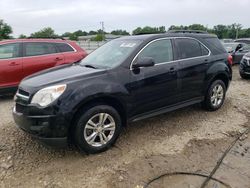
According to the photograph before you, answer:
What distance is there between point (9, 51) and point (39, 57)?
0.76 m

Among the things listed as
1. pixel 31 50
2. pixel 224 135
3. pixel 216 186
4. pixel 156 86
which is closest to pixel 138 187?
pixel 216 186

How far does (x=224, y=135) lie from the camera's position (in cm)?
459

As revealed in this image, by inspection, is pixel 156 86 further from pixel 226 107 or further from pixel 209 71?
pixel 226 107

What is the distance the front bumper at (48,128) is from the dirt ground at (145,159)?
37cm

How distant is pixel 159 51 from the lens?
4676mm

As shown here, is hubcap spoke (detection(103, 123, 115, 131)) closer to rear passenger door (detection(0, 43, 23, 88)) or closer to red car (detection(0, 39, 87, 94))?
red car (detection(0, 39, 87, 94))

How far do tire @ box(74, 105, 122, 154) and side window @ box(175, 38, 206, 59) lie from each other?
6.25ft

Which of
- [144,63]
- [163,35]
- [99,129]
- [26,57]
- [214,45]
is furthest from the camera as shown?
[26,57]

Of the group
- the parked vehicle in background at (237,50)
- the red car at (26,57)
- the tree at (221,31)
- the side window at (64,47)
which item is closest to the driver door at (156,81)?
the red car at (26,57)

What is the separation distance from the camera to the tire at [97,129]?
11.9ft

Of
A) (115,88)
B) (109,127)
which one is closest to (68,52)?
(115,88)

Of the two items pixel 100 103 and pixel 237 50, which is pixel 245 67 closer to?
pixel 237 50

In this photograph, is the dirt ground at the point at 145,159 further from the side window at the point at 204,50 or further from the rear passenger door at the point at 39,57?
the rear passenger door at the point at 39,57

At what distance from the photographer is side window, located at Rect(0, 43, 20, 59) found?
6.88m
